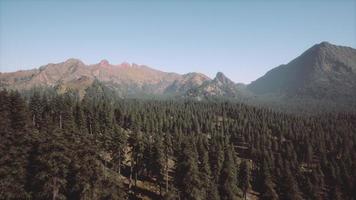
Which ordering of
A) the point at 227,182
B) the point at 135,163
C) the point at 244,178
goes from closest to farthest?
1. the point at 227,182
2. the point at 135,163
3. the point at 244,178

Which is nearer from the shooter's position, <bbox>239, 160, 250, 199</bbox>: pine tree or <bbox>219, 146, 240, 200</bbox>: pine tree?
<bbox>219, 146, 240, 200</bbox>: pine tree

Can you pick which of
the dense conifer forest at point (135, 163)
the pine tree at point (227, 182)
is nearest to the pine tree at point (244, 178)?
A: the dense conifer forest at point (135, 163)

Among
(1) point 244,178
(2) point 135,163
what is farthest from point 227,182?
(2) point 135,163

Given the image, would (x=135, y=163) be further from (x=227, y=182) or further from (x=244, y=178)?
(x=244, y=178)

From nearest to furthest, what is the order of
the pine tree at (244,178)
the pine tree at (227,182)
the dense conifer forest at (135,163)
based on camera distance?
the dense conifer forest at (135,163) → the pine tree at (227,182) → the pine tree at (244,178)

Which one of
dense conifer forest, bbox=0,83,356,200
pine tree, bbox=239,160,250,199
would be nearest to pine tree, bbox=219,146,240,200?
dense conifer forest, bbox=0,83,356,200

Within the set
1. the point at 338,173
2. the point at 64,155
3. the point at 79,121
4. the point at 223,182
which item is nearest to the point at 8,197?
the point at 64,155

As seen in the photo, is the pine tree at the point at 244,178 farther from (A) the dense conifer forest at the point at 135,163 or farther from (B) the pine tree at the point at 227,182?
(B) the pine tree at the point at 227,182

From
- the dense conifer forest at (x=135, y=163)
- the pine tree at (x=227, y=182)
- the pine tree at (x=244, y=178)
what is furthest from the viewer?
the pine tree at (x=244, y=178)

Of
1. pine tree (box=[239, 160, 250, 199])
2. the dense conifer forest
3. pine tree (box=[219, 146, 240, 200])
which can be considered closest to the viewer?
the dense conifer forest

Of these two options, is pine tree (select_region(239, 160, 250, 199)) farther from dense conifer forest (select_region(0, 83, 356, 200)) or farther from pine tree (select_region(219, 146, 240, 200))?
pine tree (select_region(219, 146, 240, 200))

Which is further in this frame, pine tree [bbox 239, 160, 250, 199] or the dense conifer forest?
pine tree [bbox 239, 160, 250, 199]

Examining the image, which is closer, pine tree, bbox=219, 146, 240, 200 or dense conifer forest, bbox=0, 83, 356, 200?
dense conifer forest, bbox=0, 83, 356, 200

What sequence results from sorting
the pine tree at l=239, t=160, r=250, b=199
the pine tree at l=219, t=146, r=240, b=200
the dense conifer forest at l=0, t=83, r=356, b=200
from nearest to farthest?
the dense conifer forest at l=0, t=83, r=356, b=200 → the pine tree at l=219, t=146, r=240, b=200 → the pine tree at l=239, t=160, r=250, b=199
